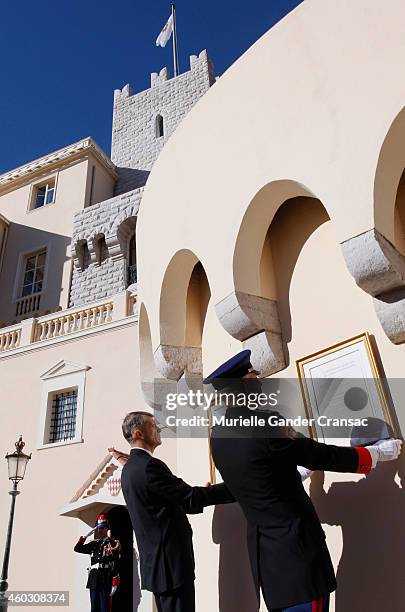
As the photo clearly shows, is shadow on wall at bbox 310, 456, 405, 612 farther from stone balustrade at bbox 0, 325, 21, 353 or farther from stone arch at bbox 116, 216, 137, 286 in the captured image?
stone arch at bbox 116, 216, 137, 286

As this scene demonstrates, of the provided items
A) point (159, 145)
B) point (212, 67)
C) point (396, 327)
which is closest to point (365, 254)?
point (396, 327)

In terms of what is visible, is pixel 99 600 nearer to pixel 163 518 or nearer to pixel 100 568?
pixel 100 568

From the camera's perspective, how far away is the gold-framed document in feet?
8.75

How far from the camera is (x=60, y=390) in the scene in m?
10.1

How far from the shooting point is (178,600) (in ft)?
8.41

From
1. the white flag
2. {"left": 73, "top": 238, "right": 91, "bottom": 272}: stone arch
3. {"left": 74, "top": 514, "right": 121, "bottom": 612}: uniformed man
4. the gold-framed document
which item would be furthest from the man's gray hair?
the white flag

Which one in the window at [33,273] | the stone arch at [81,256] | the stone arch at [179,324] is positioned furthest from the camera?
the window at [33,273]

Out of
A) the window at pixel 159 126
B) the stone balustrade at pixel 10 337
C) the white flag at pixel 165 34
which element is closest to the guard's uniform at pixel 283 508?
the stone balustrade at pixel 10 337

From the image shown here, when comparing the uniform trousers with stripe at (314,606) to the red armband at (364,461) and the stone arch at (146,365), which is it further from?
the stone arch at (146,365)

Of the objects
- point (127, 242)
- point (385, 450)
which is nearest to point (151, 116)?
point (127, 242)

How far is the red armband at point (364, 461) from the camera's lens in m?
2.28

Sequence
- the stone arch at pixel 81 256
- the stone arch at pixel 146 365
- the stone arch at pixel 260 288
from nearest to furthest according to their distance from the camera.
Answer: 1. the stone arch at pixel 260 288
2. the stone arch at pixel 146 365
3. the stone arch at pixel 81 256

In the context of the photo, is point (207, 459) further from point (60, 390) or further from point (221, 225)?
point (60, 390)

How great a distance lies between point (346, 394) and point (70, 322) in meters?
8.80
